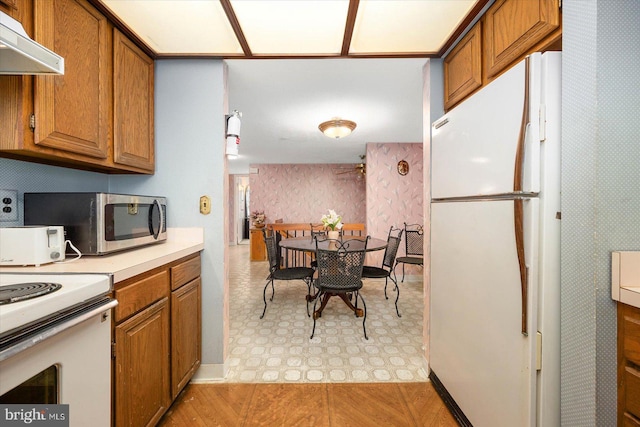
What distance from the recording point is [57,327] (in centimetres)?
78

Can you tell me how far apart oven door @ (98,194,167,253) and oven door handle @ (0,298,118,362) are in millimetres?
537

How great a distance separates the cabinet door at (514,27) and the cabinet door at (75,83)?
204cm

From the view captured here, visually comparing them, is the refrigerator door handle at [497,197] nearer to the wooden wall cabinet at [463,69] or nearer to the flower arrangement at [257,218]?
the wooden wall cabinet at [463,69]

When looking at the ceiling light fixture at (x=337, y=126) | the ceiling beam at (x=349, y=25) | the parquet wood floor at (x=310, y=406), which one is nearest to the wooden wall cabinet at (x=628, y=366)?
the parquet wood floor at (x=310, y=406)

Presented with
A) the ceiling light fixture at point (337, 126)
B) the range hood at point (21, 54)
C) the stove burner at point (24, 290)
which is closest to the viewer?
the stove burner at point (24, 290)

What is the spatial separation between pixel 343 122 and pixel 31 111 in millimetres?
2560

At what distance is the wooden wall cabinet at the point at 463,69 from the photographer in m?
1.52

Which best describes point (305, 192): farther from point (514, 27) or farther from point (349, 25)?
point (514, 27)

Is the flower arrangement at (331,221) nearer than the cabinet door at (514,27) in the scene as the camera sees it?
No

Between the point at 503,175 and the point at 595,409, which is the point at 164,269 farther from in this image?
the point at 595,409

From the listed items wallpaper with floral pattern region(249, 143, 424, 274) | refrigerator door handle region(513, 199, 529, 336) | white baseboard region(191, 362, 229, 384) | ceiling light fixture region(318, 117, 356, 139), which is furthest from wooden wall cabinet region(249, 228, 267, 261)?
refrigerator door handle region(513, 199, 529, 336)

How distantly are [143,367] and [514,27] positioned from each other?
2.30 meters

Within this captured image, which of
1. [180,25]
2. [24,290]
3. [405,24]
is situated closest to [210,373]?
[24,290]

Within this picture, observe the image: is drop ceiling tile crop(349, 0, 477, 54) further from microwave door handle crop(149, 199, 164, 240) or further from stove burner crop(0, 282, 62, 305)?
stove burner crop(0, 282, 62, 305)
